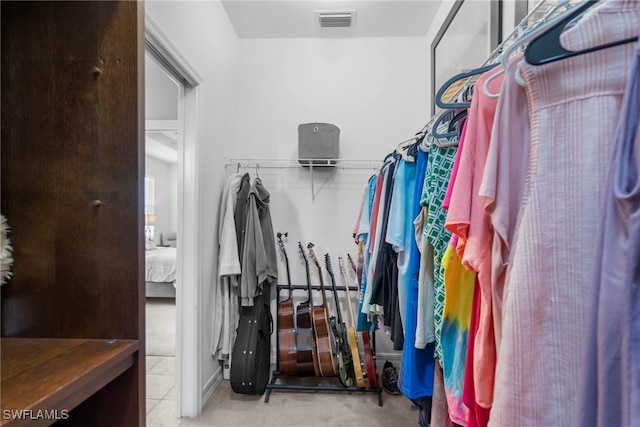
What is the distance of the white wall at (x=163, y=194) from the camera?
5.84 metres

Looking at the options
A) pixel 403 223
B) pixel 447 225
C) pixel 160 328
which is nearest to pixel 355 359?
pixel 403 223

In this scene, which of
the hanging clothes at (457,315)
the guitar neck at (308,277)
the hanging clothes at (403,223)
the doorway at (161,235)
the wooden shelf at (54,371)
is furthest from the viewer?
the guitar neck at (308,277)

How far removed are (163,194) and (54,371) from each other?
648 centimetres

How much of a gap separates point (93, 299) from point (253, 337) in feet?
4.99

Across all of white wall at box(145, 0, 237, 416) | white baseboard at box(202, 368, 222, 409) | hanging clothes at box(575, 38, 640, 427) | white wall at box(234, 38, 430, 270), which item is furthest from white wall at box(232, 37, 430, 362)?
hanging clothes at box(575, 38, 640, 427)

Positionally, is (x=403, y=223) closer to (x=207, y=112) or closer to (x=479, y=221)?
(x=479, y=221)

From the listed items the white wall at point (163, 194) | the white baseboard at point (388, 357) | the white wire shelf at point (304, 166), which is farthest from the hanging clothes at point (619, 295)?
the white wall at point (163, 194)

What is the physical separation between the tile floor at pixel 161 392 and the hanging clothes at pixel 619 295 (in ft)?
6.72

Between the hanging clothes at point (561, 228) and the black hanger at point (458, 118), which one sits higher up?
the black hanger at point (458, 118)

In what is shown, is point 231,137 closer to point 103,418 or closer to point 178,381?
point 178,381

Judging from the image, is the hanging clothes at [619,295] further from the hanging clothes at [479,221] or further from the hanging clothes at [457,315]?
the hanging clothes at [457,315]

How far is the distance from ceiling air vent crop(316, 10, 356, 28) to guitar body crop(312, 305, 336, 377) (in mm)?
2210

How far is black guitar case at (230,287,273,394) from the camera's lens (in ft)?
6.02

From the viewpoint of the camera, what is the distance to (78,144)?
52 cm
